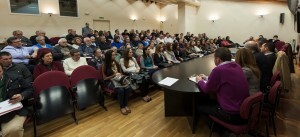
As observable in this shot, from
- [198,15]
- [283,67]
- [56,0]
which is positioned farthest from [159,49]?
[198,15]

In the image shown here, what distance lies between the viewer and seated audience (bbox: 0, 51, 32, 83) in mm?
2379

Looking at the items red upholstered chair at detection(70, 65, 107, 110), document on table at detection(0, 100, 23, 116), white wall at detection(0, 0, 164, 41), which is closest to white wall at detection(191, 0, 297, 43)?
white wall at detection(0, 0, 164, 41)

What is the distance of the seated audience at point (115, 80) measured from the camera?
11.2ft

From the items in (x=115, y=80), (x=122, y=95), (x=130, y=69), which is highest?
(x=130, y=69)

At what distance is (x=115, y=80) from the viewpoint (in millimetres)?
3461

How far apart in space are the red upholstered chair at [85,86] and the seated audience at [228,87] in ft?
6.64

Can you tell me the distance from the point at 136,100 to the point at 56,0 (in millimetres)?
6877

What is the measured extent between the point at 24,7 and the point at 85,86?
630cm

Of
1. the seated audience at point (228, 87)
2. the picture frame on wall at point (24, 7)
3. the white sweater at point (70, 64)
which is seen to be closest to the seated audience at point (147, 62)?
the white sweater at point (70, 64)

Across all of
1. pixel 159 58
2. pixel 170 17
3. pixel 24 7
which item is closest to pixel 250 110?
pixel 159 58

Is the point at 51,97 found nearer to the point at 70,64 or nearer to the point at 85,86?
the point at 85,86

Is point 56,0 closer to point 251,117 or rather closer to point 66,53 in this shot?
point 66,53

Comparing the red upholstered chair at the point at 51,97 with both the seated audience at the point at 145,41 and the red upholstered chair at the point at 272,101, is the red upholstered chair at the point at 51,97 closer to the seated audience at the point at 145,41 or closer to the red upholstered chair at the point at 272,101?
the red upholstered chair at the point at 272,101

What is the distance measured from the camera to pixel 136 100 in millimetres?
3990
